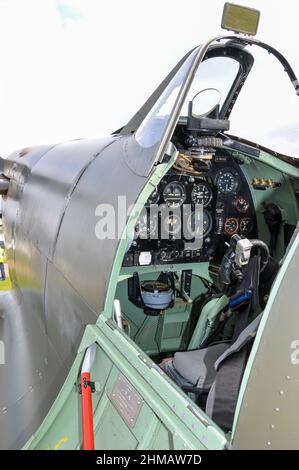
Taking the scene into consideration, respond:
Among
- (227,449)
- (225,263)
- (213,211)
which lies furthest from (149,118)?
(227,449)

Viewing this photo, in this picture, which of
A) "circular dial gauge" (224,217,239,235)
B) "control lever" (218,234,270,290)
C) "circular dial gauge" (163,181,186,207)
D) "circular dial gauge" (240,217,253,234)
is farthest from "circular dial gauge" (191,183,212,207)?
"control lever" (218,234,270,290)

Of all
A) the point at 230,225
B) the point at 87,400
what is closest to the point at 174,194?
the point at 230,225

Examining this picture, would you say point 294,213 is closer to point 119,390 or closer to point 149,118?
point 149,118

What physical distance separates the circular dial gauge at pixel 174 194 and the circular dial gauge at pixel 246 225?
59 centimetres

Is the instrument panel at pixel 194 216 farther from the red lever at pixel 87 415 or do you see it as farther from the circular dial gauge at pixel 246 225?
the red lever at pixel 87 415

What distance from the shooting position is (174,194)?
2.60m

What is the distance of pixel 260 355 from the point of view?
840 millimetres

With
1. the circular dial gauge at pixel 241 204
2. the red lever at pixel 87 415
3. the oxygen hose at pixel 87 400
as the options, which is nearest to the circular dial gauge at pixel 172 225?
the circular dial gauge at pixel 241 204

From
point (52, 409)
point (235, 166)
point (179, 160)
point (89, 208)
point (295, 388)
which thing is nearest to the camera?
point (295, 388)

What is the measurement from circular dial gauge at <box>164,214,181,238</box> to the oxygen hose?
1.22 metres

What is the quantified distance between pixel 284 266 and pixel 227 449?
446 mm

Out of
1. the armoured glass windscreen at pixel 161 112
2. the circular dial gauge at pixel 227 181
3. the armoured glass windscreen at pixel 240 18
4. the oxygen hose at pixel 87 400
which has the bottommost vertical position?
the oxygen hose at pixel 87 400

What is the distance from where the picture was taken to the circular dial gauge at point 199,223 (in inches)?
108

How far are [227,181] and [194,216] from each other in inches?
14.9
